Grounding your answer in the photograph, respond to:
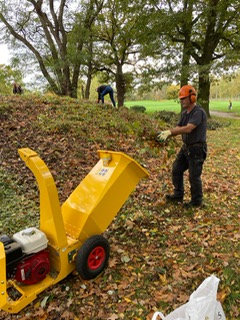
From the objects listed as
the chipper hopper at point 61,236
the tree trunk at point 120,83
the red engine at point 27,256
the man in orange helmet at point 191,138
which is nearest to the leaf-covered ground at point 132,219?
the chipper hopper at point 61,236

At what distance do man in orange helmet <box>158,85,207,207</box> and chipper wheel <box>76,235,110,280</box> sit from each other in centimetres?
163

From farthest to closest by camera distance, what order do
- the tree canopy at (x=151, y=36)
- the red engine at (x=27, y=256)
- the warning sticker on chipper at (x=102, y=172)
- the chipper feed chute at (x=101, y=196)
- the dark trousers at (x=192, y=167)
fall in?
the tree canopy at (x=151, y=36)
the dark trousers at (x=192, y=167)
the warning sticker on chipper at (x=102, y=172)
the chipper feed chute at (x=101, y=196)
the red engine at (x=27, y=256)

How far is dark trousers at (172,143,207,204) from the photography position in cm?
400

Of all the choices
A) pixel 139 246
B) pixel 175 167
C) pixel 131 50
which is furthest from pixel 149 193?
pixel 131 50

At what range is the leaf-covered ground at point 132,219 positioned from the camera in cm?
265

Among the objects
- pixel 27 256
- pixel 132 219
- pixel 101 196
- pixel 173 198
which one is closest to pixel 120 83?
pixel 173 198

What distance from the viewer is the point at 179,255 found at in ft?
10.8

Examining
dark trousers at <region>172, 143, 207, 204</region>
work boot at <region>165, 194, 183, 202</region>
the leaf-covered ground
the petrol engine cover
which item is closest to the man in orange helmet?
dark trousers at <region>172, 143, 207, 204</region>

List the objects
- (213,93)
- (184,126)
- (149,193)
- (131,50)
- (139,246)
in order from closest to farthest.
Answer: (139,246) < (184,126) < (149,193) < (131,50) < (213,93)

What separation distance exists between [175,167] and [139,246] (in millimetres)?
1546

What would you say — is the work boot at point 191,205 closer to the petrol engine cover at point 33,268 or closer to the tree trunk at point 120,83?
the petrol engine cover at point 33,268

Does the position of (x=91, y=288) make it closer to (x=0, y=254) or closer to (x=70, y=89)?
(x=0, y=254)

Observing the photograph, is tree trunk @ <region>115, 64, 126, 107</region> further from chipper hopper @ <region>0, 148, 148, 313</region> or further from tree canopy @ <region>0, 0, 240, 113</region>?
chipper hopper @ <region>0, 148, 148, 313</region>

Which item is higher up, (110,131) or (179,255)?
(110,131)
